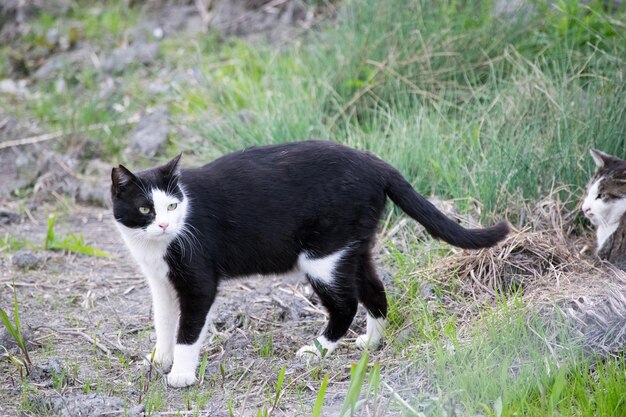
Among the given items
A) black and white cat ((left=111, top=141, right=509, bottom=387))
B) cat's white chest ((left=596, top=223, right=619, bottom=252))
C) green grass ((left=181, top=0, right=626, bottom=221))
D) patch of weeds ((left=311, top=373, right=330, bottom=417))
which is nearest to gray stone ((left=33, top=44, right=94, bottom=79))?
green grass ((left=181, top=0, right=626, bottom=221))

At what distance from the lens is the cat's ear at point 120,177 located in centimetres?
329

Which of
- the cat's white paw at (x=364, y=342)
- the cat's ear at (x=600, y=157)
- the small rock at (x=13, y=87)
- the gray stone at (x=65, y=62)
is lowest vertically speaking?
the small rock at (x=13, y=87)

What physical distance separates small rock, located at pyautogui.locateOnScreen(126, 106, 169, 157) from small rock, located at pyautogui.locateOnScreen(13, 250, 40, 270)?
1407 millimetres

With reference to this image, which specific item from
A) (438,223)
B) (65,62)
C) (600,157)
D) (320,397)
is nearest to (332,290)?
(438,223)

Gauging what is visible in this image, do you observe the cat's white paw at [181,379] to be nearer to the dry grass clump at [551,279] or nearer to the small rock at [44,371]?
the small rock at [44,371]

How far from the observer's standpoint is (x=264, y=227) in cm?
350

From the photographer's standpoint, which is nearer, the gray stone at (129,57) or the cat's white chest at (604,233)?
the cat's white chest at (604,233)

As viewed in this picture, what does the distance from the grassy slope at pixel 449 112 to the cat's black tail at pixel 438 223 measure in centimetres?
30

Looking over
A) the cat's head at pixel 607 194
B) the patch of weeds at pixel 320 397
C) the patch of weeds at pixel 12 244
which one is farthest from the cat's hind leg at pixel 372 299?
the patch of weeds at pixel 12 244

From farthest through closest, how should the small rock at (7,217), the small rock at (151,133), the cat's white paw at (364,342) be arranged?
the small rock at (151,133) < the small rock at (7,217) < the cat's white paw at (364,342)

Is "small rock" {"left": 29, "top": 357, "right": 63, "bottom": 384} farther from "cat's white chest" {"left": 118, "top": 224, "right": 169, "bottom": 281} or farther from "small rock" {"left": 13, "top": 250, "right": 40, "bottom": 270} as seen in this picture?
"small rock" {"left": 13, "top": 250, "right": 40, "bottom": 270}

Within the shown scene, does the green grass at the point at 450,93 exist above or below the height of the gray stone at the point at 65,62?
above

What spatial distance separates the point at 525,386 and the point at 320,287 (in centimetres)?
99

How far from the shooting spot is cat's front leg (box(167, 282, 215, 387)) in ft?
11.1
